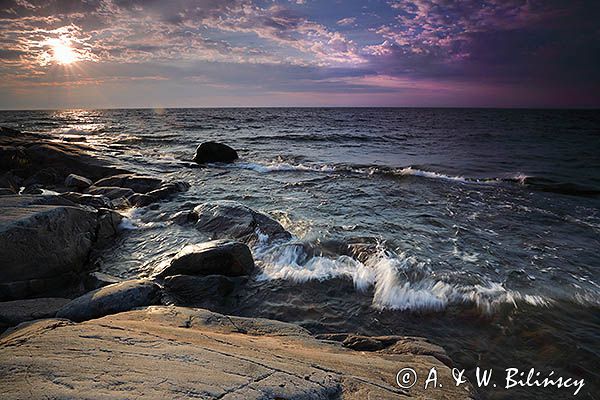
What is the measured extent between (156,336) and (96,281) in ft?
11.1

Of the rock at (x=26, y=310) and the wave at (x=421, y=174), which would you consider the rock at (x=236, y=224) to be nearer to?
the rock at (x=26, y=310)

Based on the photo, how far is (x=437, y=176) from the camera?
16.9 meters

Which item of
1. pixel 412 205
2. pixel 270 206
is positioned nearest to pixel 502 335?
pixel 412 205

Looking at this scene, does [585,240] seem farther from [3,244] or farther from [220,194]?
[3,244]

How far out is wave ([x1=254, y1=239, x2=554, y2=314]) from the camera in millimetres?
5621

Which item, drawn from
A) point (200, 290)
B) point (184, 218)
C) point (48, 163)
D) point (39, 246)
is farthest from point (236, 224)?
point (48, 163)

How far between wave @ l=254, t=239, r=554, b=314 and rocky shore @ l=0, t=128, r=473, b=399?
2.52ft

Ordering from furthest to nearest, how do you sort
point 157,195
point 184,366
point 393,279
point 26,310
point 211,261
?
point 157,195 < point 211,261 < point 393,279 < point 26,310 < point 184,366

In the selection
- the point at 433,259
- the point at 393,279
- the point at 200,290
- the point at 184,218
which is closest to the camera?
the point at 200,290

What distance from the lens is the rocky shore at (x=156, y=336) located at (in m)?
2.44

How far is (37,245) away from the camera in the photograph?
5809 mm

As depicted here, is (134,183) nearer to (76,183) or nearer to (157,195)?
(76,183)

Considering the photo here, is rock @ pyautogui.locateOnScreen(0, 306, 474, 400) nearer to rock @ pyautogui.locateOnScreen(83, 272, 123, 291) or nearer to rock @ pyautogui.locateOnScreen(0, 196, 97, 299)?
rock @ pyautogui.locateOnScreen(83, 272, 123, 291)

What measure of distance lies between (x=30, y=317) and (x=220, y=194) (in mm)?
9135
